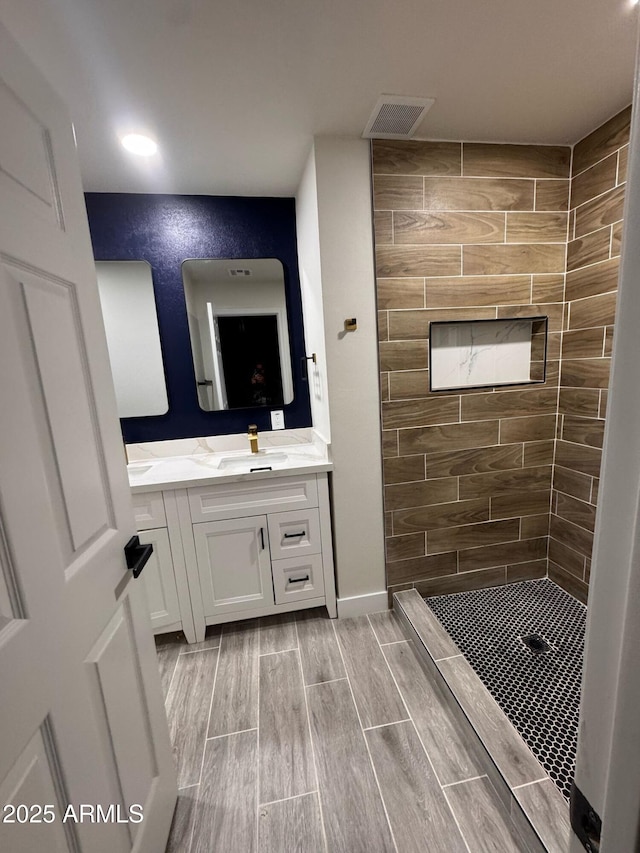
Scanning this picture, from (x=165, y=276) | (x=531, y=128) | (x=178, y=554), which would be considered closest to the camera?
(x=531, y=128)

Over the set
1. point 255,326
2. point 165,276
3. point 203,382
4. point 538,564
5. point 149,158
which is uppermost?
point 149,158

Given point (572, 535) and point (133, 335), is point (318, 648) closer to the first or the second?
point (572, 535)

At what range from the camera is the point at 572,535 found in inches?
77.4

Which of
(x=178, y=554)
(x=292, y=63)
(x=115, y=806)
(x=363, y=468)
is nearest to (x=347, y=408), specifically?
(x=363, y=468)

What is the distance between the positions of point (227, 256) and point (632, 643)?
2396 mm

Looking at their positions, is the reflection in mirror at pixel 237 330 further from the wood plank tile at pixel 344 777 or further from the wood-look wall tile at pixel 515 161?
the wood plank tile at pixel 344 777

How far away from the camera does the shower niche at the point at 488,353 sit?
1947 millimetres

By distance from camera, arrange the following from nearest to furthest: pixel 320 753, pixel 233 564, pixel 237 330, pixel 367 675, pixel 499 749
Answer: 1. pixel 499 749
2. pixel 320 753
3. pixel 367 675
4. pixel 233 564
5. pixel 237 330

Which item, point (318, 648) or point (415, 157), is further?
point (318, 648)

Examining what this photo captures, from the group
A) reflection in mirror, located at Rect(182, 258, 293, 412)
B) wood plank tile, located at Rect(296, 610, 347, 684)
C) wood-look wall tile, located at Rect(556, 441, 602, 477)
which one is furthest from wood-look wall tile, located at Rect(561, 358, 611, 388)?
wood plank tile, located at Rect(296, 610, 347, 684)

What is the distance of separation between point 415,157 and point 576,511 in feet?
6.75

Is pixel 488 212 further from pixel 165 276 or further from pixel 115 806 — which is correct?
pixel 115 806

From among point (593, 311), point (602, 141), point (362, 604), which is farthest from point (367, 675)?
point (602, 141)

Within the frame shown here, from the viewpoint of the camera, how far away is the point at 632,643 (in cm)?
30
